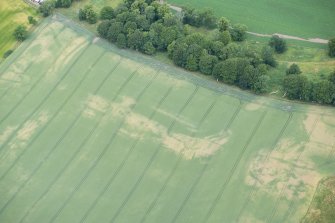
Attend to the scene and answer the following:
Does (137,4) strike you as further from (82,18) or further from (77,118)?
(77,118)

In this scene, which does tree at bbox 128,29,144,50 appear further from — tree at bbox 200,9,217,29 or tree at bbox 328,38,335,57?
tree at bbox 328,38,335,57

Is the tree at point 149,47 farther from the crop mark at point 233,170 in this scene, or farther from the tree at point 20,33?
the tree at point 20,33

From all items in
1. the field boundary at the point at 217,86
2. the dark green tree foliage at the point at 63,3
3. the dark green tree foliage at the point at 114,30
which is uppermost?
the dark green tree foliage at the point at 63,3

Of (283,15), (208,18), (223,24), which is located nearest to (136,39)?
(208,18)

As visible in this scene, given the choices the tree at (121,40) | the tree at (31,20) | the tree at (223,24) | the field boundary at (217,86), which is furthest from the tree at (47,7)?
the tree at (223,24)

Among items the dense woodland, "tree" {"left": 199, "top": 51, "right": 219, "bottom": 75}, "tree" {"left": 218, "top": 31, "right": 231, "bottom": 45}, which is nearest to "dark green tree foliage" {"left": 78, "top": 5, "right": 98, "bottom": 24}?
the dense woodland

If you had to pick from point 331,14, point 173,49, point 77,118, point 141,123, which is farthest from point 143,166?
point 331,14
